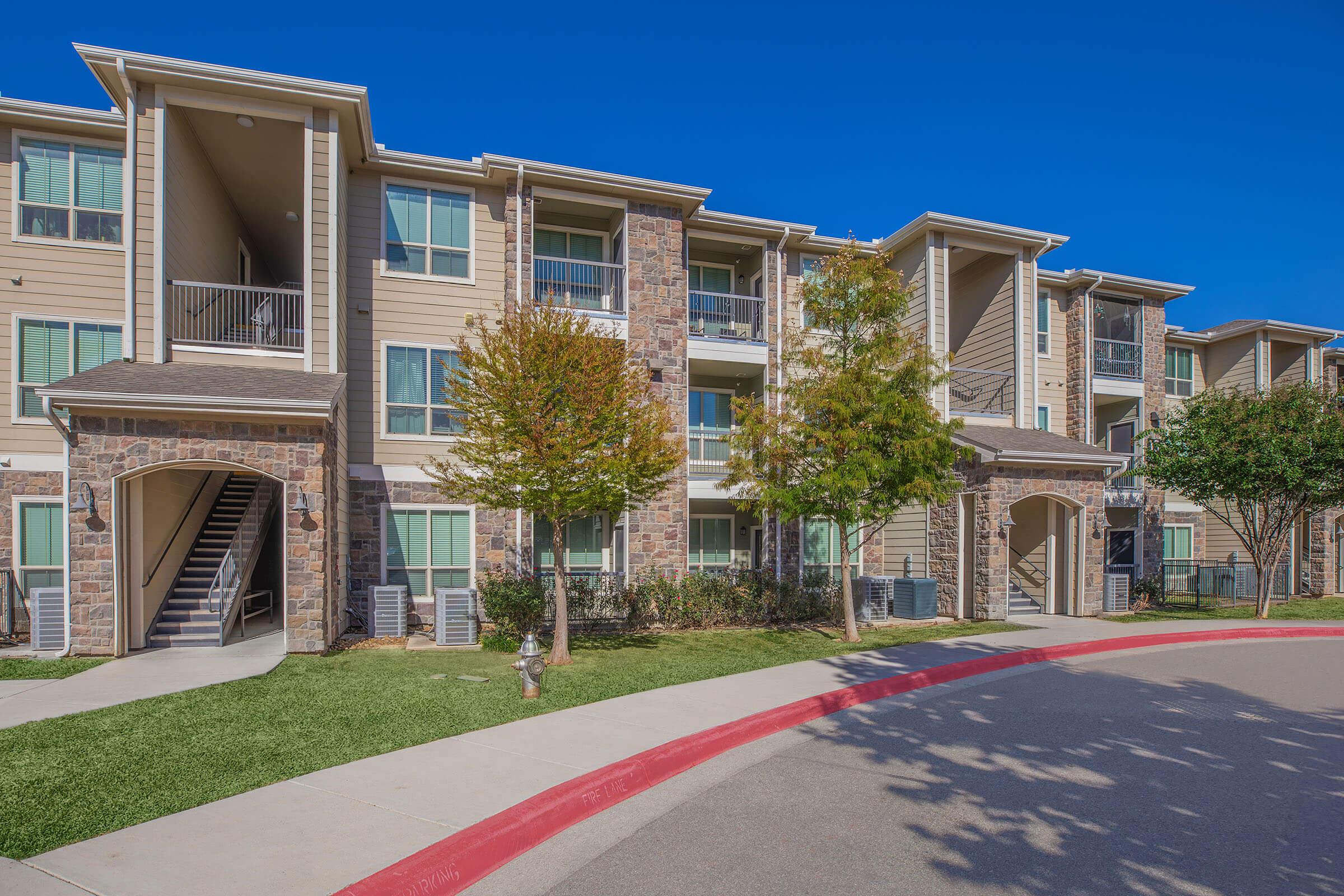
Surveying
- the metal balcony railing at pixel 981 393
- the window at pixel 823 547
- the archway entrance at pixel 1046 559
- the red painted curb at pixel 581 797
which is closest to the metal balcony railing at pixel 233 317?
the red painted curb at pixel 581 797

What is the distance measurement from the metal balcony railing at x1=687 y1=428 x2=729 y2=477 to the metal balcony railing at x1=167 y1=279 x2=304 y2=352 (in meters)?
8.50

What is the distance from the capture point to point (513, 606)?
44.6ft

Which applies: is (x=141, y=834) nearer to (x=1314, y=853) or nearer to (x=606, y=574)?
(x=1314, y=853)

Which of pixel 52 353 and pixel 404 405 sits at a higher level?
pixel 52 353

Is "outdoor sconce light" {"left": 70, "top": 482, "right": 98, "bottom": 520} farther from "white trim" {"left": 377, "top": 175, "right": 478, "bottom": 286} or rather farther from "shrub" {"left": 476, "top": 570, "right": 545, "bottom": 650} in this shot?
"white trim" {"left": 377, "top": 175, "right": 478, "bottom": 286}

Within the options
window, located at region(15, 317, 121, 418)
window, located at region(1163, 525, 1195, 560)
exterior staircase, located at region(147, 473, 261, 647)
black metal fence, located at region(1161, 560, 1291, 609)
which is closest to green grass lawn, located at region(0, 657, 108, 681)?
exterior staircase, located at region(147, 473, 261, 647)

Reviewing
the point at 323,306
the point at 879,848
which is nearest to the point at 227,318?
the point at 323,306

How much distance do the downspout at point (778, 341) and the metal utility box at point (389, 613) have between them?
7960mm

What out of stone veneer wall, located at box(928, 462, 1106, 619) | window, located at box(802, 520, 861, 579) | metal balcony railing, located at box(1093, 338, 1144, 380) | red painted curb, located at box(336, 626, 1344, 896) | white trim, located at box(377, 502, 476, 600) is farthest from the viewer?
metal balcony railing, located at box(1093, 338, 1144, 380)

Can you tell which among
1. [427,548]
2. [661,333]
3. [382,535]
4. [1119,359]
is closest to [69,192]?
[382,535]

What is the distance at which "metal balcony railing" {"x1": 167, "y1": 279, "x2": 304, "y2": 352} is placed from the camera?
44.5 ft

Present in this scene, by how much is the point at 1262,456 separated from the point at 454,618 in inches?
737

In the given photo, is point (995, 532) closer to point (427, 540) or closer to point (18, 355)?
point (427, 540)

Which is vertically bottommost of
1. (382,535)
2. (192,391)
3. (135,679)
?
(135,679)
